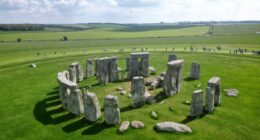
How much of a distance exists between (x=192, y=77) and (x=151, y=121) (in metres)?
14.1

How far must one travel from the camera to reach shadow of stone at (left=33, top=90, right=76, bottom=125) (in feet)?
65.5

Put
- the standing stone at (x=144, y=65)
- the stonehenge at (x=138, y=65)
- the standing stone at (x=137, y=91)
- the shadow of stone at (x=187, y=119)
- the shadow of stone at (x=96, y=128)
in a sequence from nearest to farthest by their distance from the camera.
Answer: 1. the shadow of stone at (x=96, y=128)
2. the shadow of stone at (x=187, y=119)
3. the standing stone at (x=137, y=91)
4. the stonehenge at (x=138, y=65)
5. the standing stone at (x=144, y=65)

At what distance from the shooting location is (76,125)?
18.8m

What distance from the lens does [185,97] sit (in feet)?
79.0

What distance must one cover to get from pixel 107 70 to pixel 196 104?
43.8 feet

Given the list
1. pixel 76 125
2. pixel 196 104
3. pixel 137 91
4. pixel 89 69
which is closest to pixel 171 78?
pixel 137 91

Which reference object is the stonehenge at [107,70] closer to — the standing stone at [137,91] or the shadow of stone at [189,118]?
the standing stone at [137,91]

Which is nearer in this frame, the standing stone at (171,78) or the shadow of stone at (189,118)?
the shadow of stone at (189,118)

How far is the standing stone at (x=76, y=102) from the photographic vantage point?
1998 cm

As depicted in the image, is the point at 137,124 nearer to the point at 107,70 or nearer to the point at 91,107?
the point at 91,107

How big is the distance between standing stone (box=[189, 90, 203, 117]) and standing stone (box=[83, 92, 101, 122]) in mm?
7391

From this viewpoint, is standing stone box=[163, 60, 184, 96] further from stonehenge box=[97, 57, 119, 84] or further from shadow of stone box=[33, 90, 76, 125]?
shadow of stone box=[33, 90, 76, 125]

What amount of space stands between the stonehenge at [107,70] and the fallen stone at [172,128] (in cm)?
1303

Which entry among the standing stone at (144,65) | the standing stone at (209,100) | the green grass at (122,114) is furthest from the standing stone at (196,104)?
the standing stone at (144,65)
